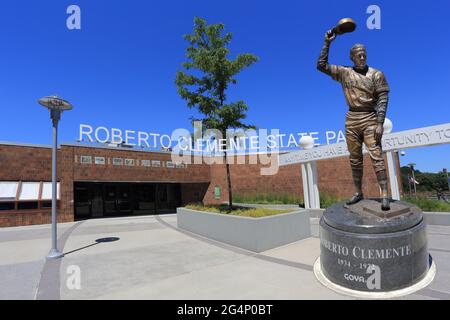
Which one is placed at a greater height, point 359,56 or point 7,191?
point 359,56

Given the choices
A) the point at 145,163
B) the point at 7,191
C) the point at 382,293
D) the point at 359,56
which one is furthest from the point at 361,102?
the point at 145,163

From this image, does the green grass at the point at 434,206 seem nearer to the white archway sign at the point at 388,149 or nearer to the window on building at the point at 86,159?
the white archway sign at the point at 388,149

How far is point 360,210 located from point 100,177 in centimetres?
1813

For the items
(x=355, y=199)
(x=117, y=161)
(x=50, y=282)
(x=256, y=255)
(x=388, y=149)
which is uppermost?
(x=117, y=161)

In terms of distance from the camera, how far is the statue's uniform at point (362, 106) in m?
6.41

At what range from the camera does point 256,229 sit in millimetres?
8797

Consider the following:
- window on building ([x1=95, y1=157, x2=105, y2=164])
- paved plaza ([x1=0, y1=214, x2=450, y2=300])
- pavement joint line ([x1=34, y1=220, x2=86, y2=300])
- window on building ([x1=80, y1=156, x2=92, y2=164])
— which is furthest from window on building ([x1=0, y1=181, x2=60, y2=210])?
pavement joint line ([x1=34, y1=220, x2=86, y2=300])

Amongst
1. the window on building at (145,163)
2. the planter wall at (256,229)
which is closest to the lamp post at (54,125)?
the planter wall at (256,229)

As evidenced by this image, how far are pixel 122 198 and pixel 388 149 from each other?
18.9 m

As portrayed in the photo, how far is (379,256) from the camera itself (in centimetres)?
508

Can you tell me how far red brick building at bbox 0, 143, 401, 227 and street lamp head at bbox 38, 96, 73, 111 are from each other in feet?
36.9

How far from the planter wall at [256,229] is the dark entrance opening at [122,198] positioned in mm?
13720

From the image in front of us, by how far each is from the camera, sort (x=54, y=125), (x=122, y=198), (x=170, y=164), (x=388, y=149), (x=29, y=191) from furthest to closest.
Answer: (x=170, y=164) → (x=122, y=198) → (x=29, y=191) → (x=388, y=149) → (x=54, y=125)

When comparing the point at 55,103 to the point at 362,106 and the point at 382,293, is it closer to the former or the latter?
the point at 362,106
